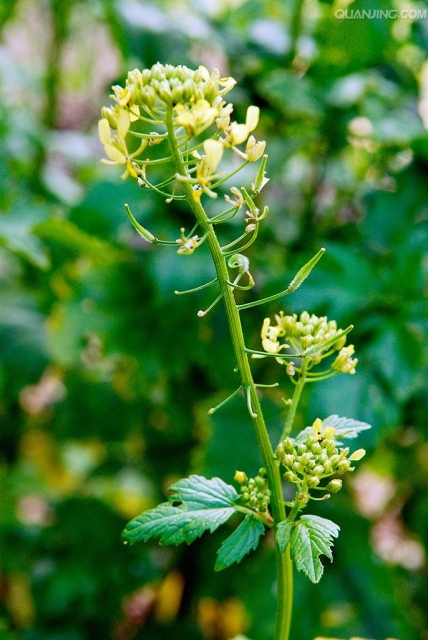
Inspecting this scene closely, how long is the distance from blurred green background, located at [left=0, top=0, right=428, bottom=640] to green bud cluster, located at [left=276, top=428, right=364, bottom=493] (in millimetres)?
387

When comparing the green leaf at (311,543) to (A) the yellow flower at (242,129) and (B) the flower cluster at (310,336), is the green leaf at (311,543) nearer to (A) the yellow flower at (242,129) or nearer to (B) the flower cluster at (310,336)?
(B) the flower cluster at (310,336)

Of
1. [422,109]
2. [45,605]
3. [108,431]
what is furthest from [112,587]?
[422,109]

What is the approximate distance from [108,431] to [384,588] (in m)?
0.53

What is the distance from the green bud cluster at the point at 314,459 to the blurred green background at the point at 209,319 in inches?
15.3

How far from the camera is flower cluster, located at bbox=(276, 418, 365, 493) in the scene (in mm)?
372

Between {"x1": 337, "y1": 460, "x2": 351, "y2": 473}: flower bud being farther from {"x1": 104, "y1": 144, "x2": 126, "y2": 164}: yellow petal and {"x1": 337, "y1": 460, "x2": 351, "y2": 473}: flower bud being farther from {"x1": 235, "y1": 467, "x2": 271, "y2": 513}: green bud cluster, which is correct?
{"x1": 104, "y1": 144, "x2": 126, "y2": 164}: yellow petal

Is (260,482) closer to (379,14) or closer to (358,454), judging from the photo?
(358,454)

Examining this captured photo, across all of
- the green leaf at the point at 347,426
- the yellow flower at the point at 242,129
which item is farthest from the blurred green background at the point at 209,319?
the yellow flower at the point at 242,129

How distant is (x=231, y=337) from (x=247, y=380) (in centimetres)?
3

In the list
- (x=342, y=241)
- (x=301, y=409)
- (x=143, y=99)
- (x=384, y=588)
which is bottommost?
(x=384, y=588)

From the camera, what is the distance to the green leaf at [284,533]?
36cm

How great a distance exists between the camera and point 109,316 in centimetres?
107

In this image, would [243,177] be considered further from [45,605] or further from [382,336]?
[45,605]

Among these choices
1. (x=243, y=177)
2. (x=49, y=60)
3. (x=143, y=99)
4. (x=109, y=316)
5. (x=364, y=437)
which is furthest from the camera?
(x=49, y=60)
